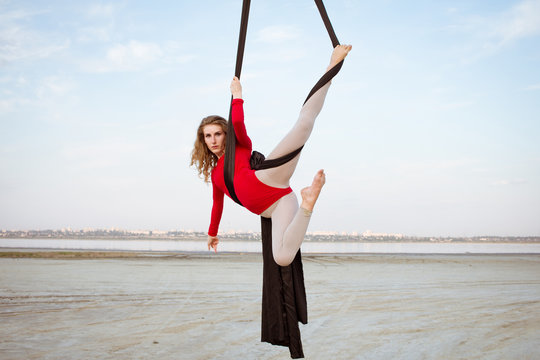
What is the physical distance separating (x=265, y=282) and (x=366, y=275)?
1178cm

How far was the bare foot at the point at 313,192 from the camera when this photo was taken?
2.75 m

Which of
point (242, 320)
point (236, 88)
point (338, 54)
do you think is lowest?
point (242, 320)

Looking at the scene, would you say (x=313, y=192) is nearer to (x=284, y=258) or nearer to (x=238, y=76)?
(x=284, y=258)

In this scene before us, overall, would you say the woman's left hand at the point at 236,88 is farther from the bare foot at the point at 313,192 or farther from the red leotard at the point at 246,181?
the bare foot at the point at 313,192

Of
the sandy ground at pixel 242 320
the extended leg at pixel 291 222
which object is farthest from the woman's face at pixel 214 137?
the sandy ground at pixel 242 320

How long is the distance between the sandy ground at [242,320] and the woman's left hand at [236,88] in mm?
3476

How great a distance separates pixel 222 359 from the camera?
5.12 metres

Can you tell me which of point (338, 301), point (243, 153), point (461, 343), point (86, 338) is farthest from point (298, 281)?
point (338, 301)

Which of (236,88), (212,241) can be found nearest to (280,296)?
(212,241)

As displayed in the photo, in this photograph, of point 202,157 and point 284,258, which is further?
point 202,157

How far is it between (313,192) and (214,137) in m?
1.04

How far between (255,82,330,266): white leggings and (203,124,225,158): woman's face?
0.59 metres

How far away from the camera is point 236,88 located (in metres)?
3.09

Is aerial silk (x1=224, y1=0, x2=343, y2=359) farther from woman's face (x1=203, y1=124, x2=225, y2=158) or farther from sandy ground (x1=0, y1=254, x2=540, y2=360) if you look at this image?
sandy ground (x1=0, y1=254, x2=540, y2=360)
